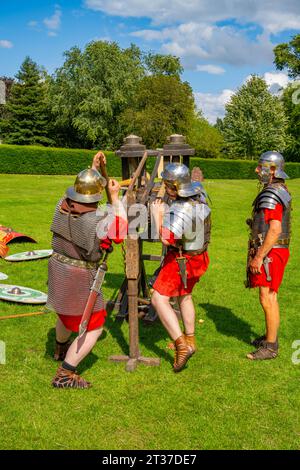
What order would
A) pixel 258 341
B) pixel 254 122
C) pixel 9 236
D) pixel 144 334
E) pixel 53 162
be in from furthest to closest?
pixel 254 122 → pixel 53 162 → pixel 9 236 → pixel 144 334 → pixel 258 341

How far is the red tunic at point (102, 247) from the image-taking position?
15.1 ft

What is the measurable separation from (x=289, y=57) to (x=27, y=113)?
28.5 metres

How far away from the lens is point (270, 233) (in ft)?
17.5

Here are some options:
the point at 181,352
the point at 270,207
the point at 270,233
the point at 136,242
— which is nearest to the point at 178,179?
the point at 136,242

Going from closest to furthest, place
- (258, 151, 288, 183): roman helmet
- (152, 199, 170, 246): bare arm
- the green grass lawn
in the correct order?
the green grass lawn < (258, 151, 288, 183): roman helmet < (152, 199, 170, 246): bare arm

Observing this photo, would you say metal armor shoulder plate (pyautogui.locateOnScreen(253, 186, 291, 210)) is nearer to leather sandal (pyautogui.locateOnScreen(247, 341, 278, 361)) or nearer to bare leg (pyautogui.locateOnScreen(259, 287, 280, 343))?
bare leg (pyautogui.locateOnScreen(259, 287, 280, 343))

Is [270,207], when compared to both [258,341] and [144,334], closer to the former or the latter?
[258,341]

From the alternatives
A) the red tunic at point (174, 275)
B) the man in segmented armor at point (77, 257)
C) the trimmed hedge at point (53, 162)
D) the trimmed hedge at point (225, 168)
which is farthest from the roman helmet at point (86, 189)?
the trimmed hedge at point (225, 168)

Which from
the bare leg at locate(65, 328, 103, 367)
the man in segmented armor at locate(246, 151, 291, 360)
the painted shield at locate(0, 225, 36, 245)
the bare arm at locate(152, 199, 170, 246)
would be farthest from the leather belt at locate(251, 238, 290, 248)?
the painted shield at locate(0, 225, 36, 245)

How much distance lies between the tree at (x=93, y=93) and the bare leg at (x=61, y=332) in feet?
152

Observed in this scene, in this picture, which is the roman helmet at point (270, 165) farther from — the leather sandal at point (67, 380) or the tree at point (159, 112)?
the tree at point (159, 112)

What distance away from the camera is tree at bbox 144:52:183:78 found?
65.6m

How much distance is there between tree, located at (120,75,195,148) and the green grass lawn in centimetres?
4099
